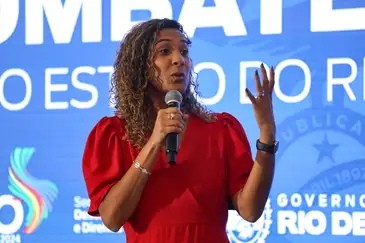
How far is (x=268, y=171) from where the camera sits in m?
1.86

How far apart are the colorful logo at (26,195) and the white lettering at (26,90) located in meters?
0.22

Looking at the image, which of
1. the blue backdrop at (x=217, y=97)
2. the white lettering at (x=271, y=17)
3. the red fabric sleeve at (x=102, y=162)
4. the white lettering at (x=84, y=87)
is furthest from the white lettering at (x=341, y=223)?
the red fabric sleeve at (x=102, y=162)

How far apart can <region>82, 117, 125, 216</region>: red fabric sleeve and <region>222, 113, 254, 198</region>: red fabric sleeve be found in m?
0.31

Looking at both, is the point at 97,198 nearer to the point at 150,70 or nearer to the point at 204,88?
the point at 150,70

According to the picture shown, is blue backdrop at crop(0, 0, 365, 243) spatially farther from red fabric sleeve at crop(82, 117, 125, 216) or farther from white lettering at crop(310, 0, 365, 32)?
red fabric sleeve at crop(82, 117, 125, 216)

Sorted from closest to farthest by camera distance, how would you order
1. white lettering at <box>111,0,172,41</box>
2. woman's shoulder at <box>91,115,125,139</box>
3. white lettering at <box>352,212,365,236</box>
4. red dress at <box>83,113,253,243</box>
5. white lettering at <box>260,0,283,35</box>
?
red dress at <box>83,113,253,243</box>, woman's shoulder at <box>91,115,125,139</box>, white lettering at <box>352,212,365,236</box>, white lettering at <box>260,0,283,35</box>, white lettering at <box>111,0,172,41</box>

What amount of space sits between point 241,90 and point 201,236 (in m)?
1.39

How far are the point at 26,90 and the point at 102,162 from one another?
1642mm

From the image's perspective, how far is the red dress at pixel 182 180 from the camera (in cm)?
188

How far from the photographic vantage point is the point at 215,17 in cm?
323

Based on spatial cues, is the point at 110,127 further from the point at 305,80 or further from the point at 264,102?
the point at 305,80

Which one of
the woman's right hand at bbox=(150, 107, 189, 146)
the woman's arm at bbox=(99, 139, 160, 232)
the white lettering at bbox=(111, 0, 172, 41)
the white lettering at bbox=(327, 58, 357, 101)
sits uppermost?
the white lettering at bbox=(111, 0, 172, 41)

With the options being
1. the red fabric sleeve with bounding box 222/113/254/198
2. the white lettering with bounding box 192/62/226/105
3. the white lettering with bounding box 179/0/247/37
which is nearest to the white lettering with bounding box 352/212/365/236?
the white lettering with bounding box 192/62/226/105

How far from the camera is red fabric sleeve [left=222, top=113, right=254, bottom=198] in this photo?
195 cm
